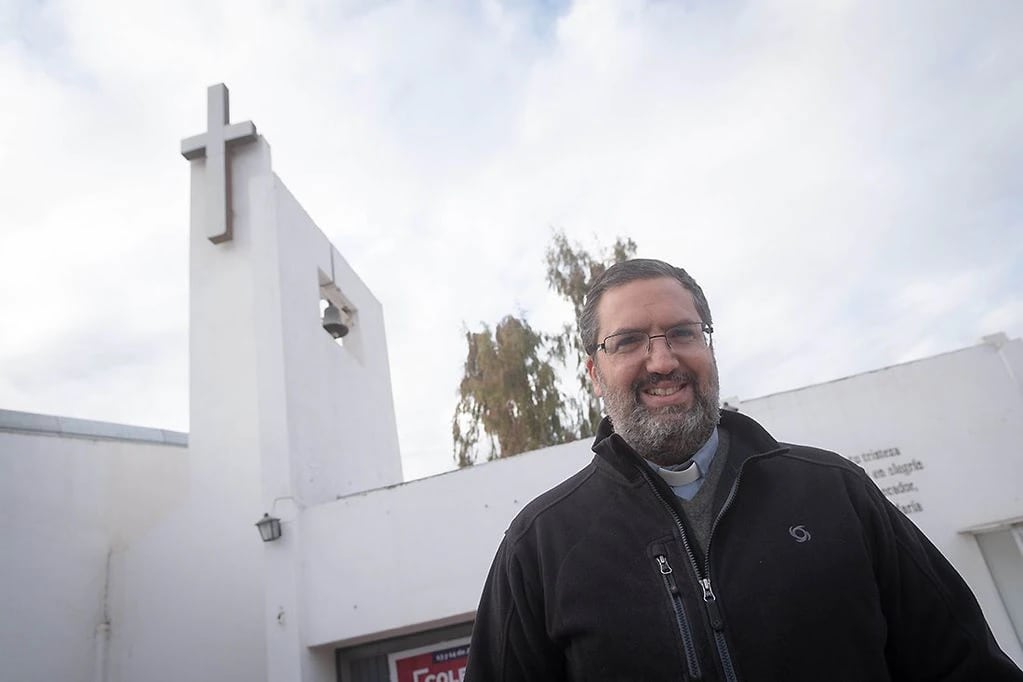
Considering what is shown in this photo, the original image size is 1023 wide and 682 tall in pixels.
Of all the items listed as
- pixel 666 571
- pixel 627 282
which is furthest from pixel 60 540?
pixel 666 571

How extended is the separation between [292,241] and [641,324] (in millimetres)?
7081

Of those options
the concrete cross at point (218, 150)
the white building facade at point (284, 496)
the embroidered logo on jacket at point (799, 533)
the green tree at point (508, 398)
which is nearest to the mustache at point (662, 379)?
the embroidered logo on jacket at point (799, 533)

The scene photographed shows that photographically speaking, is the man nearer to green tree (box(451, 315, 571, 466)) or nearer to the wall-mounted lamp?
the wall-mounted lamp

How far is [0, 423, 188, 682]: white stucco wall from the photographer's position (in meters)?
6.45

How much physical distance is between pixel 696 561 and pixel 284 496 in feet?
18.8

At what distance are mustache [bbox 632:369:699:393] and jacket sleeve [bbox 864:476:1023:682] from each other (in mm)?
519

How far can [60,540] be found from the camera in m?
7.04

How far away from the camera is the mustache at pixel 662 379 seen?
5.74 feet

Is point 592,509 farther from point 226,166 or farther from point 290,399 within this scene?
point 226,166

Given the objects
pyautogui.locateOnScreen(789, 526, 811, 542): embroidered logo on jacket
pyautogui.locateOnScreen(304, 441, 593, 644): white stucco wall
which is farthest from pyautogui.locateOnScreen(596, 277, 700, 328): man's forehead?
pyautogui.locateOnScreen(304, 441, 593, 644): white stucco wall

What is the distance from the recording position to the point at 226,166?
8.53m

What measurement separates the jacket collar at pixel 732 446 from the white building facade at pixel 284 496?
14.5ft

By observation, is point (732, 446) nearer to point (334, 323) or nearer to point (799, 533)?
point (799, 533)

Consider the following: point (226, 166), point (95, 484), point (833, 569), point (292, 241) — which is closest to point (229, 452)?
point (95, 484)
